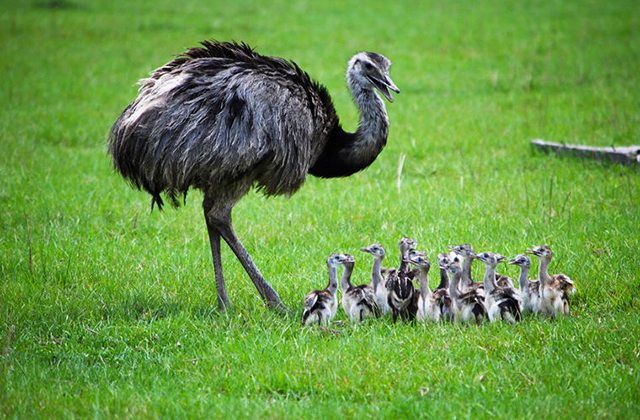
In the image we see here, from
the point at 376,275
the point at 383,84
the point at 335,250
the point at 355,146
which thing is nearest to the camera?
the point at 376,275

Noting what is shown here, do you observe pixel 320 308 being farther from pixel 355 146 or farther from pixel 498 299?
pixel 355 146

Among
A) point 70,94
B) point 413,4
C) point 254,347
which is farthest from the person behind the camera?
point 413,4

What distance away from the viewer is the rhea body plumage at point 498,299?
16.3 ft

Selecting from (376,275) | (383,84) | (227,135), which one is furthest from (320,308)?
(383,84)

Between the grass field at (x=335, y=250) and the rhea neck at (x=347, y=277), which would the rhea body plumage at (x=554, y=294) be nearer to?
the grass field at (x=335, y=250)

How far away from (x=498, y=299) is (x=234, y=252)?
78.1 inches

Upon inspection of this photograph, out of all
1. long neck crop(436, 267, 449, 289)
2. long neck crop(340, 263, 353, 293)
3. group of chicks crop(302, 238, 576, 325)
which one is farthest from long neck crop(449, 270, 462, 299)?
long neck crop(340, 263, 353, 293)

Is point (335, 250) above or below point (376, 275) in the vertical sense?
below

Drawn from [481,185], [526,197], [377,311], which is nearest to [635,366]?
[377,311]

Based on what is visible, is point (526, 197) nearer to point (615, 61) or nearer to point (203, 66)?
point (203, 66)

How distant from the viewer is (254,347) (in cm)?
468

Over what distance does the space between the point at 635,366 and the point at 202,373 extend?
2.57m

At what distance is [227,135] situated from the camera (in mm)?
5055

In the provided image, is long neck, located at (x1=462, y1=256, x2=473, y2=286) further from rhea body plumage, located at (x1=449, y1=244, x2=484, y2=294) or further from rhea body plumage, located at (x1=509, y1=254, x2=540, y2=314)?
rhea body plumage, located at (x1=509, y1=254, x2=540, y2=314)
